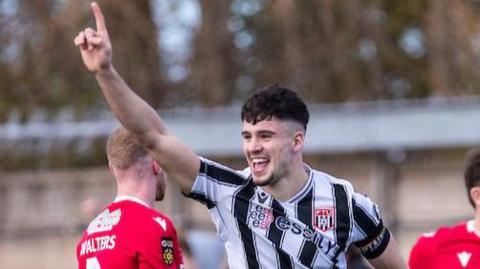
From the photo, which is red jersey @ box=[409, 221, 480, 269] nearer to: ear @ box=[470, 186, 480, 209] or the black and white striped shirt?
ear @ box=[470, 186, 480, 209]

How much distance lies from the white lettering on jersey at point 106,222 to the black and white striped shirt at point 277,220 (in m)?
0.41

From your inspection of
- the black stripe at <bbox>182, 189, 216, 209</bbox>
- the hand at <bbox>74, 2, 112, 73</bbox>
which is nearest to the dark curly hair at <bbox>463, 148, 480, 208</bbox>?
the black stripe at <bbox>182, 189, 216, 209</bbox>

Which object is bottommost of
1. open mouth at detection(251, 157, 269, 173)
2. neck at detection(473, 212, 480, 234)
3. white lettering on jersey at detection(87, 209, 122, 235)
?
white lettering on jersey at detection(87, 209, 122, 235)

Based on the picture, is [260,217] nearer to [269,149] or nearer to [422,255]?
[269,149]

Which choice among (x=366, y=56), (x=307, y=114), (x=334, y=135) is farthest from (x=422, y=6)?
(x=307, y=114)

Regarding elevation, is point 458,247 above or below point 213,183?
below

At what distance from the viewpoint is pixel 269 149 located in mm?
5941

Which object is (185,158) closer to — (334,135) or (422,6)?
(334,135)

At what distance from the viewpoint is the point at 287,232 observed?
19.8 feet

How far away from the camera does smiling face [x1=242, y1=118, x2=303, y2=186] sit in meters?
5.92

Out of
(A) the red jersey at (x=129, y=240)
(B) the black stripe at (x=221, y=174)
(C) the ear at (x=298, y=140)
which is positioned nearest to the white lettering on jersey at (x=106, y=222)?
(A) the red jersey at (x=129, y=240)

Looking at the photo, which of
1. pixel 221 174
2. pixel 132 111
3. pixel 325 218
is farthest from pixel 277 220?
pixel 132 111

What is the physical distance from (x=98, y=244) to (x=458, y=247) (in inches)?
88.1

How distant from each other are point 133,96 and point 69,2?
11.4 meters
